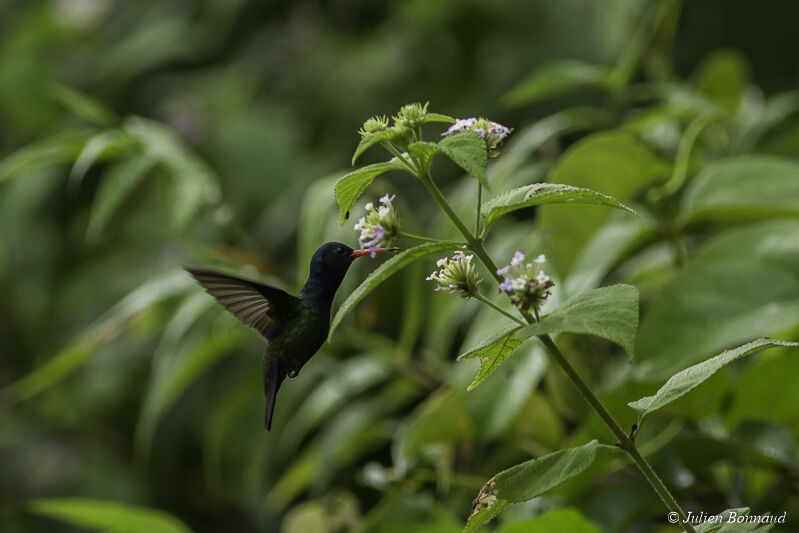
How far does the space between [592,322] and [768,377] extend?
34 centimetres

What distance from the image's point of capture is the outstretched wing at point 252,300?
268 millimetres

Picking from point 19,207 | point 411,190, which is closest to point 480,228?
point 411,190

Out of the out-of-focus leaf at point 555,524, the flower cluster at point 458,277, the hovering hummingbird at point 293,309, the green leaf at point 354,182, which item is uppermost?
the green leaf at point 354,182

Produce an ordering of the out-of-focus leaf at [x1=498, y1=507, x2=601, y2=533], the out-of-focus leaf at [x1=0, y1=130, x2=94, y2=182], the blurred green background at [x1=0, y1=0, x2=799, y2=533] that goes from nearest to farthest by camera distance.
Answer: the out-of-focus leaf at [x1=498, y1=507, x2=601, y2=533]
the blurred green background at [x1=0, y1=0, x2=799, y2=533]
the out-of-focus leaf at [x1=0, y1=130, x2=94, y2=182]

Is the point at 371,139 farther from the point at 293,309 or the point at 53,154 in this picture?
the point at 53,154

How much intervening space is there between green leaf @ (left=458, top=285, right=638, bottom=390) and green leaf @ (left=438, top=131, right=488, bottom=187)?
0.18 feet

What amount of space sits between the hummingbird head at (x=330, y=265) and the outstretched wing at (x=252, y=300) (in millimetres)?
13

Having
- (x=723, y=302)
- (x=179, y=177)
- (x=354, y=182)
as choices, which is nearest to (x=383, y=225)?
(x=354, y=182)

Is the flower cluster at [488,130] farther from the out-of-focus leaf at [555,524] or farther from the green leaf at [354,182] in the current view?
the out-of-focus leaf at [555,524]

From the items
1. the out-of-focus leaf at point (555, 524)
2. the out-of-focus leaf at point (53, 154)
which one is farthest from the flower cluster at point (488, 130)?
the out-of-focus leaf at point (53, 154)

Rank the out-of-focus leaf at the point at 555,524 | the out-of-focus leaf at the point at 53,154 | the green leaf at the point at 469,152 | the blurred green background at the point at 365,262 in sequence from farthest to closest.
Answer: the out-of-focus leaf at the point at 53,154
the blurred green background at the point at 365,262
the out-of-focus leaf at the point at 555,524
the green leaf at the point at 469,152

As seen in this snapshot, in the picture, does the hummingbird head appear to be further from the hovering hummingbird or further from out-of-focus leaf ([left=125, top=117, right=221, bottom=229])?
out-of-focus leaf ([left=125, top=117, right=221, bottom=229])

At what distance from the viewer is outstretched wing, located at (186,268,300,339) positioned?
27 cm

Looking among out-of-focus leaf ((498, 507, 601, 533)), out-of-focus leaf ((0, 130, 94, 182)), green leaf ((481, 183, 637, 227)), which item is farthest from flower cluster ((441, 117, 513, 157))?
out-of-focus leaf ((0, 130, 94, 182))
